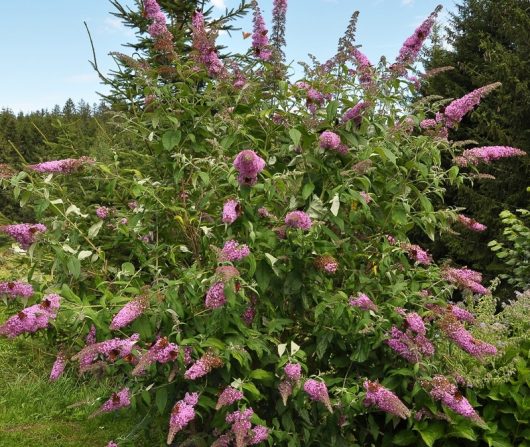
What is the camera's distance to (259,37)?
3355 millimetres

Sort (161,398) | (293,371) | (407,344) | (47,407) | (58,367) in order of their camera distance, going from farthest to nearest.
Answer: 1. (47,407)
2. (407,344)
3. (58,367)
4. (161,398)
5. (293,371)

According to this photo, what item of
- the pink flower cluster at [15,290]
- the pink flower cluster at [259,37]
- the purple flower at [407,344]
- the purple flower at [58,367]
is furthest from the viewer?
the pink flower cluster at [259,37]

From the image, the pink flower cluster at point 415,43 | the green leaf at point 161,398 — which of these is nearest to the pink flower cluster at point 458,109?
the pink flower cluster at point 415,43

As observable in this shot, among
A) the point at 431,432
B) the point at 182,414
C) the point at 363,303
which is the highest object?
the point at 363,303

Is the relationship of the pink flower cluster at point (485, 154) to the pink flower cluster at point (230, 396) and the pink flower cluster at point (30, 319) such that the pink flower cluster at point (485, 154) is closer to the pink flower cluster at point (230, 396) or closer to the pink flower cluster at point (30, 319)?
the pink flower cluster at point (230, 396)

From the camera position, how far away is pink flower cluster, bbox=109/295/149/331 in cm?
221

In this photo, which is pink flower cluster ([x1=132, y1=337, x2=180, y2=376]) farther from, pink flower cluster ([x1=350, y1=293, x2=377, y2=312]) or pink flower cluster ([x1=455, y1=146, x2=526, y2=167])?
pink flower cluster ([x1=455, y1=146, x2=526, y2=167])

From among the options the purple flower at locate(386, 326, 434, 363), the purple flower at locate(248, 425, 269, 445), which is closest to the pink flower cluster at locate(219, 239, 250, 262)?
the purple flower at locate(248, 425, 269, 445)

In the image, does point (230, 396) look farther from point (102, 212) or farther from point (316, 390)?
point (102, 212)

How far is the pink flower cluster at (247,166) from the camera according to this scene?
2295 millimetres

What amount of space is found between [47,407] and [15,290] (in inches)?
114

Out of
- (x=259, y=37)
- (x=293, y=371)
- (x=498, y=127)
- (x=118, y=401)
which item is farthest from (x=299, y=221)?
(x=498, y=127)

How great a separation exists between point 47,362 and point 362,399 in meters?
4.13

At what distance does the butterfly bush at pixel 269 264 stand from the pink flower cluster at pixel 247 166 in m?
0.01
